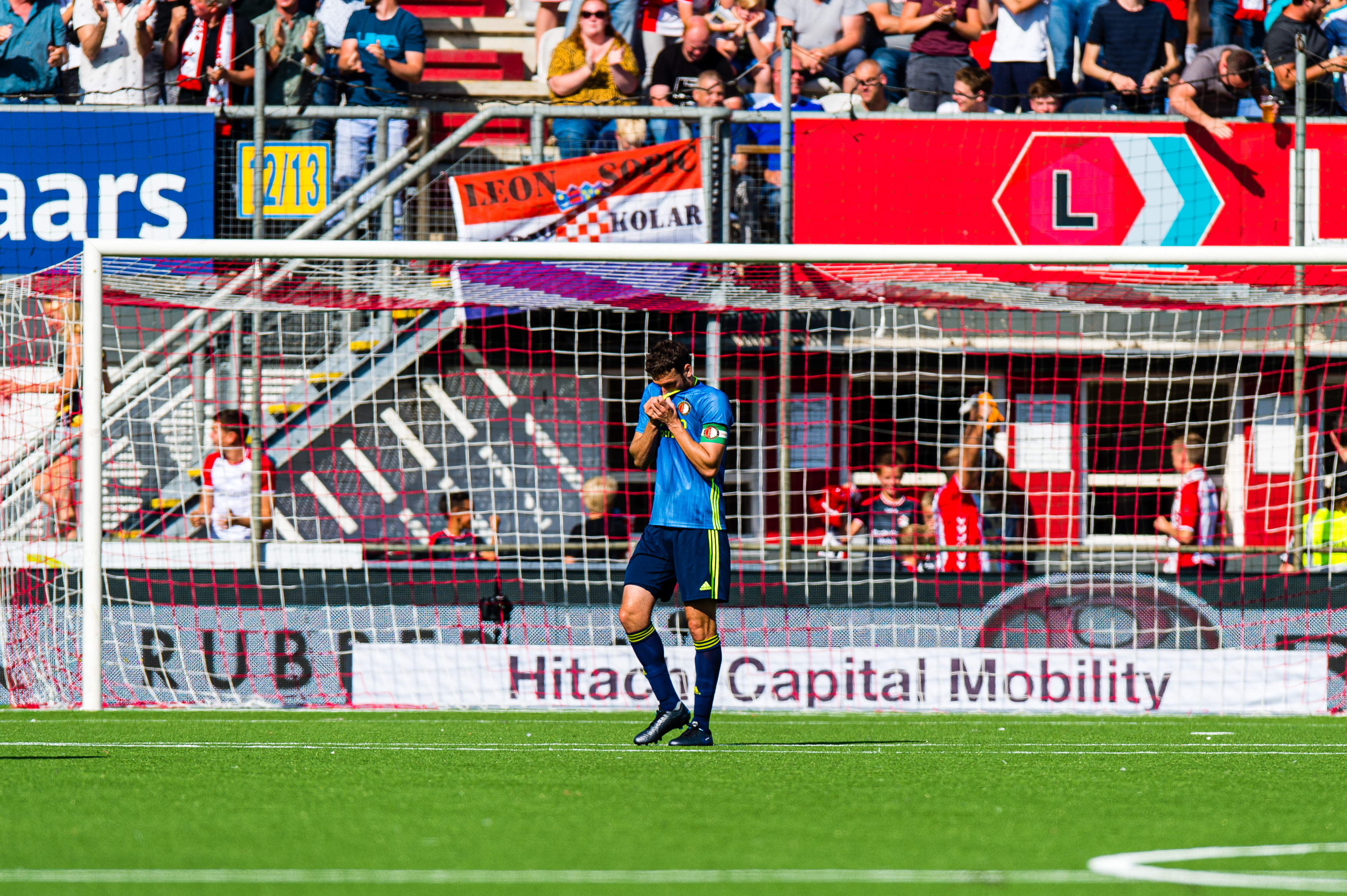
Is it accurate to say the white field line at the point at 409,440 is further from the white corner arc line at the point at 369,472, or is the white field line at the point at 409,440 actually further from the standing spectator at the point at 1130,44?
the standing spectator at the point at 1130,44

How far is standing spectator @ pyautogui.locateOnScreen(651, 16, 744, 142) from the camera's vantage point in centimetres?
1414

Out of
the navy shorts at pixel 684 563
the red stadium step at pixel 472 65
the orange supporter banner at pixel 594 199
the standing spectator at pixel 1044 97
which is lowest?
the navy shorts at pixel 684 563

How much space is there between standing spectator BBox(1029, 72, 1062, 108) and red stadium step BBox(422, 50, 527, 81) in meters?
5.02

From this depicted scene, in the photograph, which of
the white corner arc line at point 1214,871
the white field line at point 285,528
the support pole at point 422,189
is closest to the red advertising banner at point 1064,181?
the support pole at point 422,189

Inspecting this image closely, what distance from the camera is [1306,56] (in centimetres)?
1349

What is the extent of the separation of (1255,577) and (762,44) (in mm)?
6090

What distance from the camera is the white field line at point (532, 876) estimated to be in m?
4.07

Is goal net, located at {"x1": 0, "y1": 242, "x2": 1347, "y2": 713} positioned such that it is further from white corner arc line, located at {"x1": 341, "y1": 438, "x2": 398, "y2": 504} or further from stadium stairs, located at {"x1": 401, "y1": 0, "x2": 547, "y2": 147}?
stadium stairs, located at {"x1": 401, "y1": 0, "x2": 547, "y2": 147}

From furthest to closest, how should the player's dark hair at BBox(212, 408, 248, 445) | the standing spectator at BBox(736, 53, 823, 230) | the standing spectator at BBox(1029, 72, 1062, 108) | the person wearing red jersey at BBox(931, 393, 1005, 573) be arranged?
the standing spectator at BBox(1029, 72, 1062, 108) < the standing spectator at BBox(736, 53, 823, 230) < the player's dark hair at BBox(212, 408, 248, 445) < the person wearing red jersey at BBox(931, 393, 1005, 573)

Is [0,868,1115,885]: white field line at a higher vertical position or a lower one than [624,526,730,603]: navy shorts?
lower

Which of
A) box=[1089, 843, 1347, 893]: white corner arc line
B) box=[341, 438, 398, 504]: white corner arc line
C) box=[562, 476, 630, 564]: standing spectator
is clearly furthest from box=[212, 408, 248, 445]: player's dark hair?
box=[1089, 843, 1347, 893]: white corner arc line

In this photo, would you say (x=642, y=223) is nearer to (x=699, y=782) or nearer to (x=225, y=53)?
(x=225, y=53)

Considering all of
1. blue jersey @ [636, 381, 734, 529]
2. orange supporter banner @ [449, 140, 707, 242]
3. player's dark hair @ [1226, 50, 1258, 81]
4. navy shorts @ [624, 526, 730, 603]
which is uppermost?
player's dark hair @ [1226, 50, 1258, 81]

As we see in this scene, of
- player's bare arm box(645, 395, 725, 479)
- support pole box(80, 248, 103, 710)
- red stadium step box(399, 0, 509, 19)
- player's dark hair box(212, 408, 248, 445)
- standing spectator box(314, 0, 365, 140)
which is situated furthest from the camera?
red stadium step box(399, 0, 509, 19)
